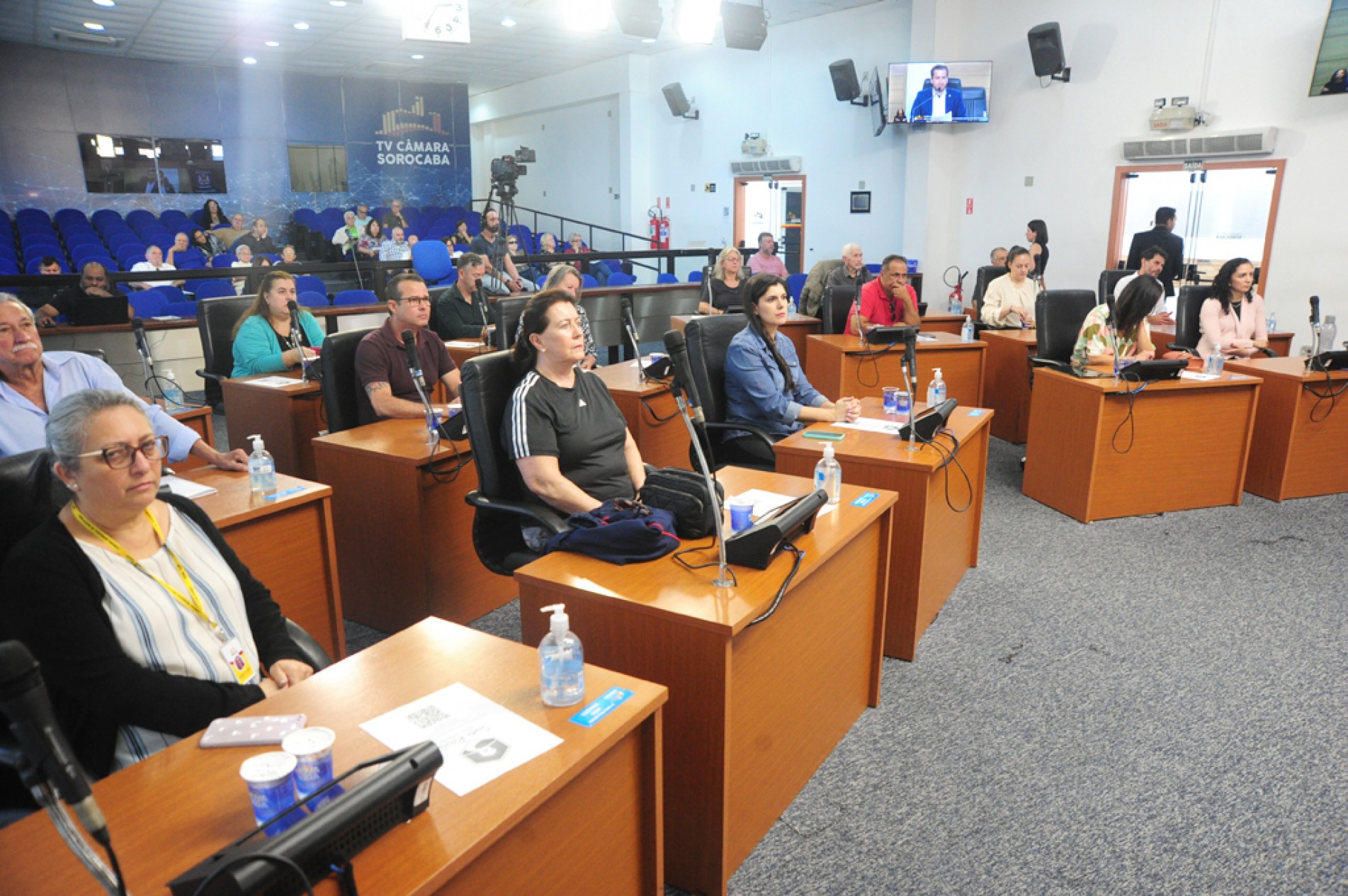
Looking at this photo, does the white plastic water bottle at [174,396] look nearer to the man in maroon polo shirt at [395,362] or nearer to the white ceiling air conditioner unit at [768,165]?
the man in maroon polo shirt at [395,362]

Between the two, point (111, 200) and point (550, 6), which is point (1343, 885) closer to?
point (550, 6)

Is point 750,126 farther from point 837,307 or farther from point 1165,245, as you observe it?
point 837,307

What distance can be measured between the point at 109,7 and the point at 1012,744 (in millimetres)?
10482

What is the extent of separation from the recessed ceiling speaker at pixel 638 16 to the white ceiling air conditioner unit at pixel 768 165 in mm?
3290

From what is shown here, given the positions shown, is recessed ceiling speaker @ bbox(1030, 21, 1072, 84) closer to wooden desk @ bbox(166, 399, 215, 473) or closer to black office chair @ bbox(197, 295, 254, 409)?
black office chair @ bbox(197, 295, 254, 409)

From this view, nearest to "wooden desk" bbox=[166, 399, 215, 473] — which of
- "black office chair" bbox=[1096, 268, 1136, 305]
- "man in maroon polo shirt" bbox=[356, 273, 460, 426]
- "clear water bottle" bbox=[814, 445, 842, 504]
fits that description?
"man in maroon polo shirt" bbox=[356, 273, 460, 426]

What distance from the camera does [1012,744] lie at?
2.53 meters

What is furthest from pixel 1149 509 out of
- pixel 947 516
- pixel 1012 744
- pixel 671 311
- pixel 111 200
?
pixel 111 200

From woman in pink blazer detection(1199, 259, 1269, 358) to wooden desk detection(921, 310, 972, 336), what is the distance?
6.37 ft

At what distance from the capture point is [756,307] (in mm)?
3637

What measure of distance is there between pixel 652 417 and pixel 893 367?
1.92 metres

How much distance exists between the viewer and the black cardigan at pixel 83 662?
1.47 metres

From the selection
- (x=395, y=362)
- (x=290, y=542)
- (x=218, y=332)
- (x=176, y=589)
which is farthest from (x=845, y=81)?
(x=176, y=589)

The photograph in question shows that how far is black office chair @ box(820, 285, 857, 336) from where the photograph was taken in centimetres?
621
